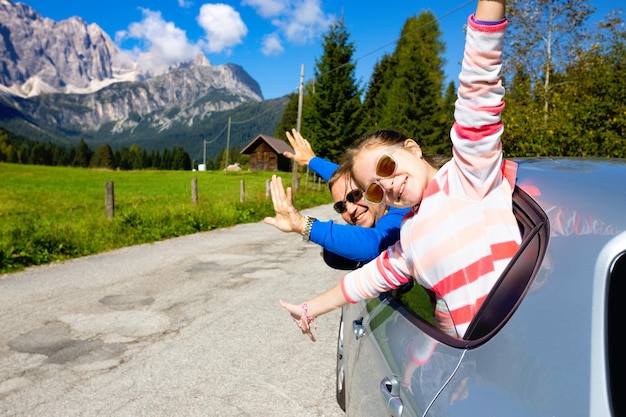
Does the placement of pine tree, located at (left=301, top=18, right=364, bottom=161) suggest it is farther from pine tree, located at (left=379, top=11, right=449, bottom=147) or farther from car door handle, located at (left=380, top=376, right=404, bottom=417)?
car door handle, located at (left=380, top=376, right=404, bottom=417)

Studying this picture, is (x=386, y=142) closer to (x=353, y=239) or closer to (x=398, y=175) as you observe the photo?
(x=398, y=175)

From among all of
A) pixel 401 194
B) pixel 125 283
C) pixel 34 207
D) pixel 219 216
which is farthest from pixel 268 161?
pixel 401 194

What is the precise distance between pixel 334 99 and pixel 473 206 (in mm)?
31329

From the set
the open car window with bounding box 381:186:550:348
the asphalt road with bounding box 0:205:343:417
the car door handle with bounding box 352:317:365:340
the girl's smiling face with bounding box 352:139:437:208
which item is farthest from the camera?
the asphalt road with bounding box 0:205:343:417

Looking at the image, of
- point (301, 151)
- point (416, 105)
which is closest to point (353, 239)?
point (301, 151)

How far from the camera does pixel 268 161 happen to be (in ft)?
251

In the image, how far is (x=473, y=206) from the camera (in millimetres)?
1387

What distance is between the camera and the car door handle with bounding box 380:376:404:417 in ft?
4.58

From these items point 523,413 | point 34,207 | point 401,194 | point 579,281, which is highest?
point 401,194

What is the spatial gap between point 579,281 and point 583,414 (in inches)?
10.8

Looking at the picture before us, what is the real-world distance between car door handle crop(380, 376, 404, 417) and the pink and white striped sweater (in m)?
0.24

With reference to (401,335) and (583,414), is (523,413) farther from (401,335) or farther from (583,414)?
(401,335)

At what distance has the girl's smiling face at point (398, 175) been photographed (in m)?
1.67

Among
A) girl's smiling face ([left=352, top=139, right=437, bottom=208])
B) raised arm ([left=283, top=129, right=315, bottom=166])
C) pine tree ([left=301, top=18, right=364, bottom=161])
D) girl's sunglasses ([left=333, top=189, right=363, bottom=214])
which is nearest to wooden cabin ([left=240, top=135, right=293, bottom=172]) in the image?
pine tree ([left=301, top=18, right=364, bottom=161])
